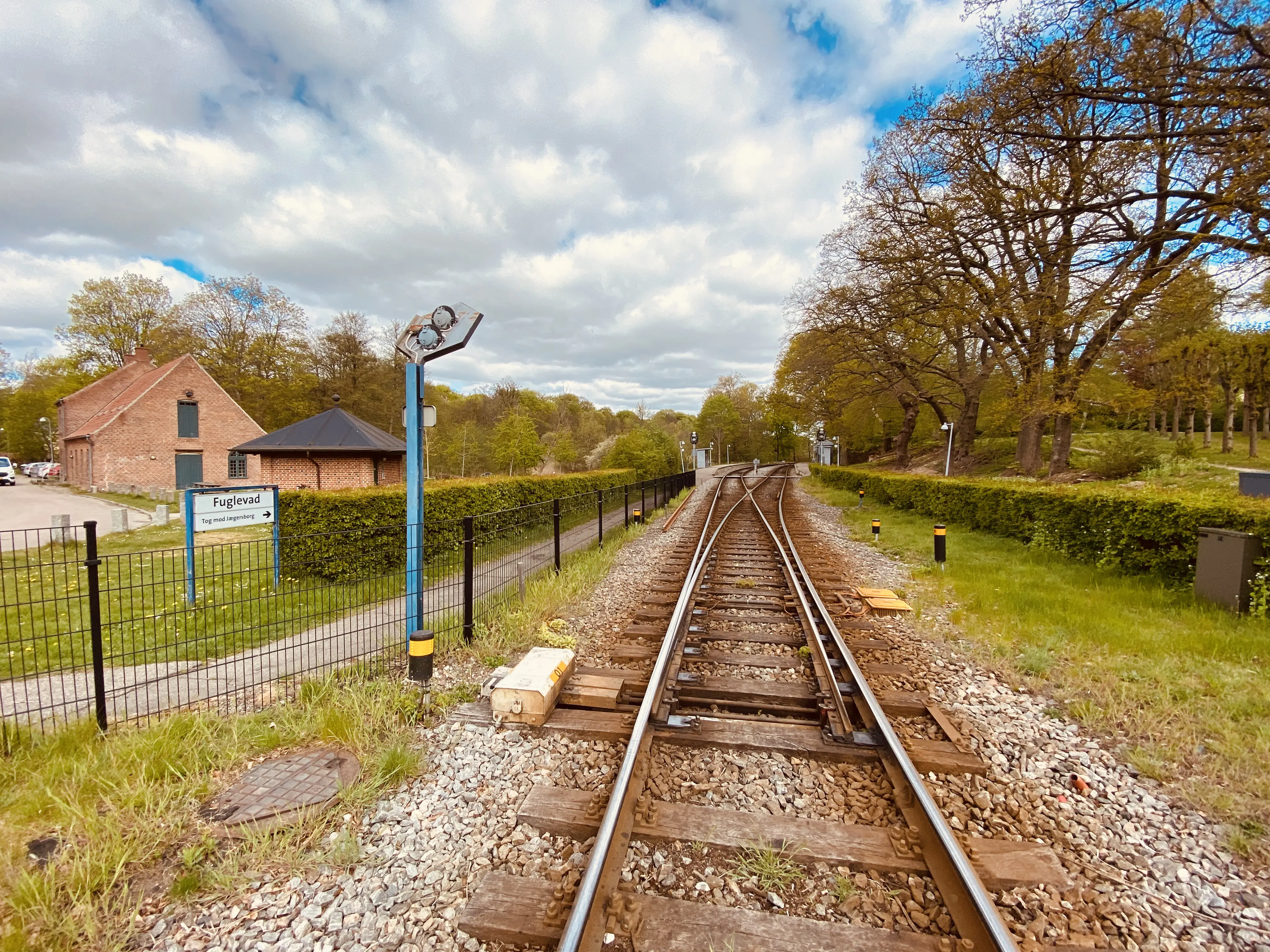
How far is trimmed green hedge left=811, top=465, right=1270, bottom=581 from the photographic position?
20.9 feet

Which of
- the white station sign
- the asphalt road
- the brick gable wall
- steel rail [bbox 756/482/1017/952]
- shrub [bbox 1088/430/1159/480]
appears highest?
the brick gable wall

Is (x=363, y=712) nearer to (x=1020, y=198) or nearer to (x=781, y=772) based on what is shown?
(x=781, y=772)

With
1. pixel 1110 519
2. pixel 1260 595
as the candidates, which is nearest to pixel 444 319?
pixel 1260 595

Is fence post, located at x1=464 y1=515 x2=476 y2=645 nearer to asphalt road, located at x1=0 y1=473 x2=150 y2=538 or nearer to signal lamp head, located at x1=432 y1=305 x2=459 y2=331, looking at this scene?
signal lamp head, located at x1=432 y1=305 x2=459 y2=331

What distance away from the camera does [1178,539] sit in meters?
6.76

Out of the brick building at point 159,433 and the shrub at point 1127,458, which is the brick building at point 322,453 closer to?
the brick building at point 159,433

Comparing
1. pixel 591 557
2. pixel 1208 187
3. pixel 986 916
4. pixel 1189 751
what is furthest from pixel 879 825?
pixel 1208 187

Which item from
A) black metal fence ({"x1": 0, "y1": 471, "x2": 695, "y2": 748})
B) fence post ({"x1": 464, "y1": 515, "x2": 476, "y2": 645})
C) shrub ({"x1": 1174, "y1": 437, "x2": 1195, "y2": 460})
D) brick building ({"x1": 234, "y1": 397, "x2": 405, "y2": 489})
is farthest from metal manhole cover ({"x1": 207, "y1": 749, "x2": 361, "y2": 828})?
shrub ({"x1": 1174, "y1": 437, "x2": 1195, "y2": 460})

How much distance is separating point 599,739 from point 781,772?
45.4 inches

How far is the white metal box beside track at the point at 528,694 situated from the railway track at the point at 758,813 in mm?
134

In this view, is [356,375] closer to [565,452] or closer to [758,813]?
[565,452]

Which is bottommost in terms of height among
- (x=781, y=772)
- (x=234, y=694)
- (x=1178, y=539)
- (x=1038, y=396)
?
(x=234, y=694)

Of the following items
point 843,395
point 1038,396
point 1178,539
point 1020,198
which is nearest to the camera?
point 1178,539

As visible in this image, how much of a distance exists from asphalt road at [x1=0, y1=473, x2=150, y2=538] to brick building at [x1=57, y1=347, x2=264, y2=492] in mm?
2419
